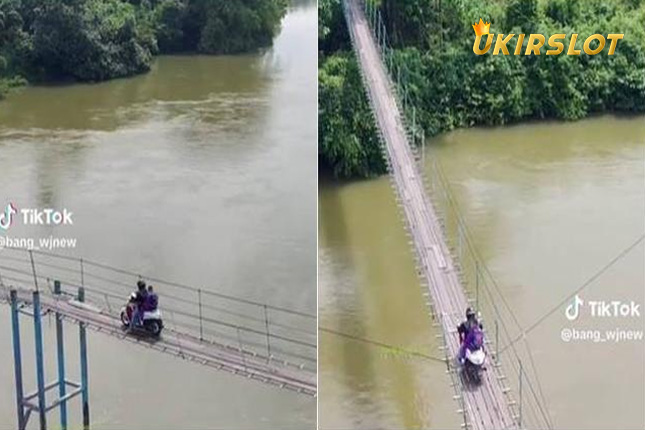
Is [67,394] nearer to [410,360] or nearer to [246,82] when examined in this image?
[410,360]

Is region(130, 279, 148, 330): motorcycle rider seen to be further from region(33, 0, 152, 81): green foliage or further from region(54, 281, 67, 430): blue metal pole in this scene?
region(33, 0, 152, 81): green foliage

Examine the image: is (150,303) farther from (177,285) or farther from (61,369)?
(177,285)

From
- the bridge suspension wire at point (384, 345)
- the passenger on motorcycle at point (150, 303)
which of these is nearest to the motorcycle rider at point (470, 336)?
the passenger on motorcycle at point (150, 303)

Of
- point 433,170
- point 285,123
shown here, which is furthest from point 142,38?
point 433,170

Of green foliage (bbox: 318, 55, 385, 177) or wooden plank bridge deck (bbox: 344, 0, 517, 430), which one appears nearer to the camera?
wooden plank bridge deck (bbox: 344, 0, 517, 430)

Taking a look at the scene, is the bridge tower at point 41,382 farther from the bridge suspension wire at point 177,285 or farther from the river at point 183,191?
the bridge suspension wire at point 177,285

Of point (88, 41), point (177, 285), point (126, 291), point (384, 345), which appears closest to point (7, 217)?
point (126, 291)

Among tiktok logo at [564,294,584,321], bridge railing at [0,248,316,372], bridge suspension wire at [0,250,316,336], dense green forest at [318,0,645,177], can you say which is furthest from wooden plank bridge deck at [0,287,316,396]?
dense green forest at [318,0,645,177]
